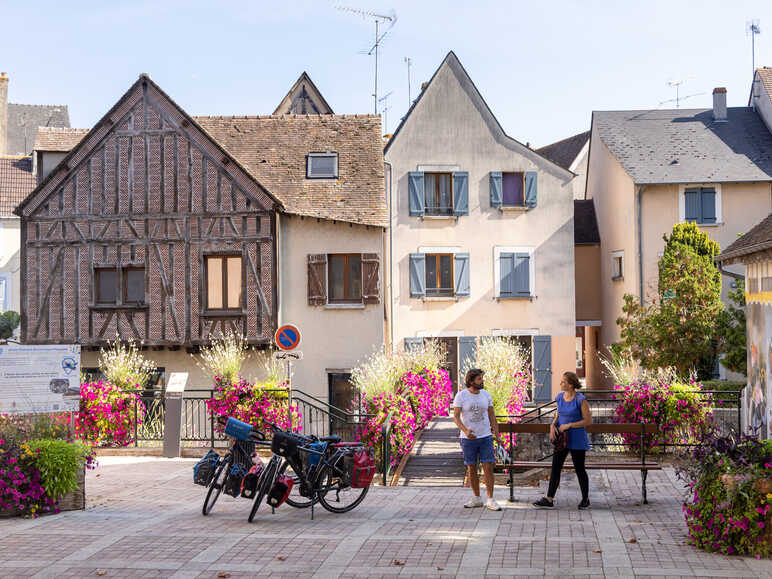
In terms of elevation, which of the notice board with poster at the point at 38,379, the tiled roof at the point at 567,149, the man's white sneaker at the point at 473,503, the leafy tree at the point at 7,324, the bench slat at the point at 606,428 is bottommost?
the man's white sneaker at the point at 473,503

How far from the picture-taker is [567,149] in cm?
3650

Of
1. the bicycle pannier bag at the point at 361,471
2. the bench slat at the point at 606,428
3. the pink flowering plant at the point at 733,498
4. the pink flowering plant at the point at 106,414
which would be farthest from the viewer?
the pink flowering plant at the point at 106,414

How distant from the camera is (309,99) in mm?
31469

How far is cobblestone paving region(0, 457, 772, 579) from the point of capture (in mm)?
7250

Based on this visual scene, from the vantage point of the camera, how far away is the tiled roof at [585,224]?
30.8 meters

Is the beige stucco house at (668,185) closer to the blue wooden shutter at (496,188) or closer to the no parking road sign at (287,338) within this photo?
the blue wooden shutter at (496,188)

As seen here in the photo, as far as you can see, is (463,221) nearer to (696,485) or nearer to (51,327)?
(51,327)

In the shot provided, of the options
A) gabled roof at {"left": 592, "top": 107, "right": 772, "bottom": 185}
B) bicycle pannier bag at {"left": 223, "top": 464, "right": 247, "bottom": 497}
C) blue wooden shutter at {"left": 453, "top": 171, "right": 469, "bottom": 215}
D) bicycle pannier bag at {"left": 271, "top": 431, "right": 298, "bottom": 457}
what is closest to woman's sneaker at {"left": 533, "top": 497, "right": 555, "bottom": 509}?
bicycle pannier bag at {"left": 271, "top": 431, "right": 298, "bottom": 457}

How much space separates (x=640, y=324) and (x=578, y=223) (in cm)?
749

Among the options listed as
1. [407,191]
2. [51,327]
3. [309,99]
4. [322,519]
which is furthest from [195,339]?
[322,519]

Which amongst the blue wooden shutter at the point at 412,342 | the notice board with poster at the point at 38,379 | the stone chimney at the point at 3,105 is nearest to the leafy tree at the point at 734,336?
the blue wooden shutter at the point at 412,342

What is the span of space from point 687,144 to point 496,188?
663cm

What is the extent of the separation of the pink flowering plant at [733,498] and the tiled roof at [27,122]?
41.4 m

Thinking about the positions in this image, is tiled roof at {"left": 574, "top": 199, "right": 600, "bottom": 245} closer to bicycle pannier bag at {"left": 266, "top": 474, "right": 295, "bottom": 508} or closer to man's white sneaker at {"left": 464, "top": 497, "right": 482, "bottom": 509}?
man's white sneaker at {"left": 464, "top": 497, "right": 482, "bottom": 509}
